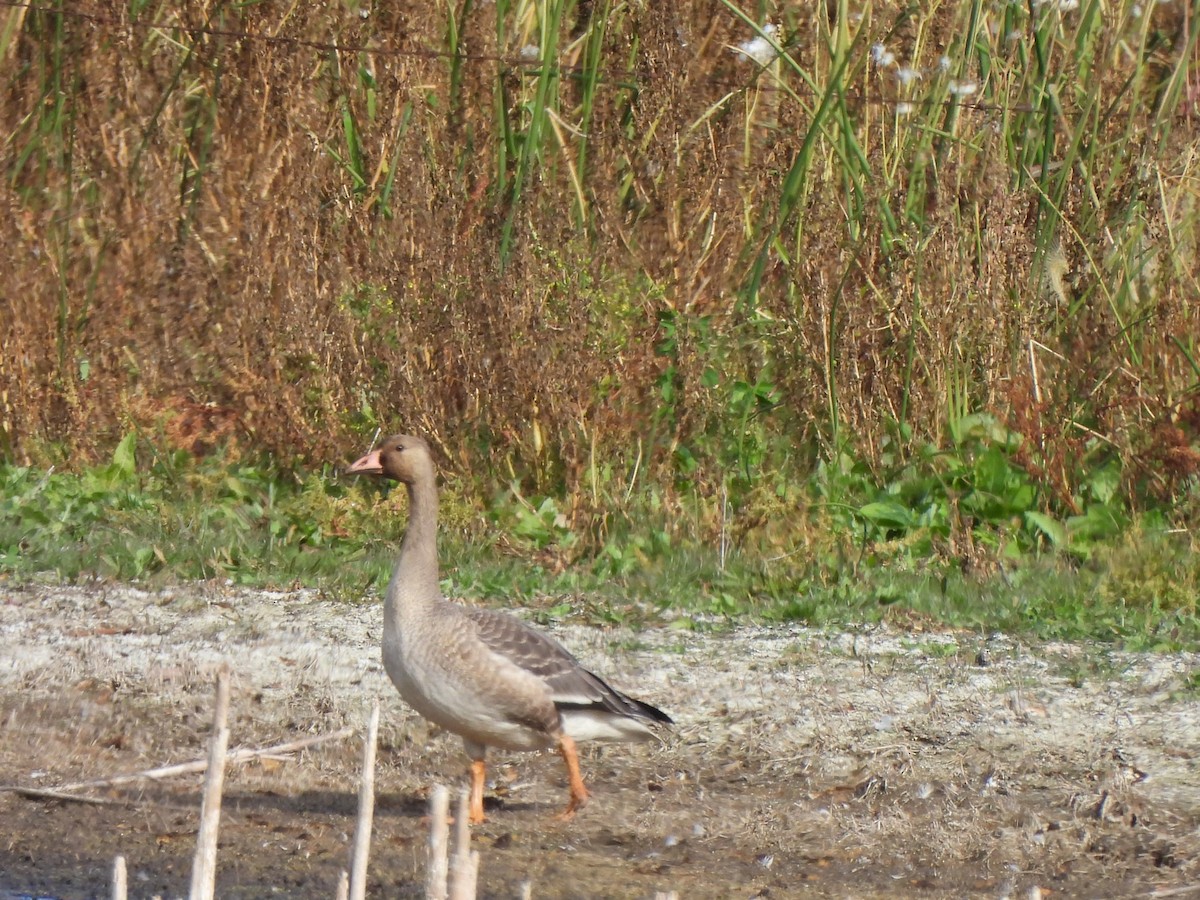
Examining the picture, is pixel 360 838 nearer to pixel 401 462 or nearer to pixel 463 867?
pixel 463 867

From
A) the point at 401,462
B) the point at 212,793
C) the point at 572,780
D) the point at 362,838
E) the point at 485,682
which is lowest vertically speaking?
the point at 572,780

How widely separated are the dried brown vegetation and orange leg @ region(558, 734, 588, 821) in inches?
124

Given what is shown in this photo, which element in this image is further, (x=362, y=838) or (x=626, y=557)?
(x=626, y=557)

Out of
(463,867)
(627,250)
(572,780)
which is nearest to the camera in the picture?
(463,867)

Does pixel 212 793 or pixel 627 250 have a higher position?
pixel 627 250

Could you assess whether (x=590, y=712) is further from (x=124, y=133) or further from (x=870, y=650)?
(x=124, y=133)

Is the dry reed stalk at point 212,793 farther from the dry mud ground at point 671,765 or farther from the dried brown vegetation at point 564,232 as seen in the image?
the dried brown vegetation at point 564,232

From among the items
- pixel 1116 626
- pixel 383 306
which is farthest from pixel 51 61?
pixel 1116 626

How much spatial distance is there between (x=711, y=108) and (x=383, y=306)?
6.83 ft

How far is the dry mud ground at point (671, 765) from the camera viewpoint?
5078 mm

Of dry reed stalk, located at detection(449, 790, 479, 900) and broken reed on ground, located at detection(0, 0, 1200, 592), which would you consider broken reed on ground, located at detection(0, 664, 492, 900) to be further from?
broken reed on ground, located at detection(0, 0, 1200, 592)

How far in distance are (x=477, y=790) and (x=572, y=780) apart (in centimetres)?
32

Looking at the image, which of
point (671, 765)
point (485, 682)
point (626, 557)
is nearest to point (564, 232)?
point (626, 557)

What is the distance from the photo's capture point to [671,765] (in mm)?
5926
